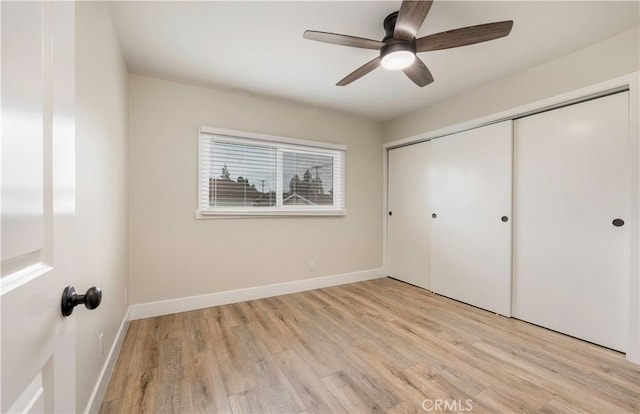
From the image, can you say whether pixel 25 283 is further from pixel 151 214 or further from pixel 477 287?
pixel 477 287

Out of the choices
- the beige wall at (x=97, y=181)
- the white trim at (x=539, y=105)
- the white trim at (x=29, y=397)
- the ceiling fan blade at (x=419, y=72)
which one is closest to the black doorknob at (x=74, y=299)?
the white trim at (x=29, y=397)

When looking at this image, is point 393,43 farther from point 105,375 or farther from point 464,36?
point 105,375

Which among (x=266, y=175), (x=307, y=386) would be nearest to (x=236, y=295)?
(x=266, y=175)

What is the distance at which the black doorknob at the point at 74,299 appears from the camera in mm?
583

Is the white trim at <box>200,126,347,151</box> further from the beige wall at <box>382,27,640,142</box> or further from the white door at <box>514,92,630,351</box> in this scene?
the white door at <box>514,92,630,351</box>

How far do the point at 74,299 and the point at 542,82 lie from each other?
3.32m

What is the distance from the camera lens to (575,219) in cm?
217

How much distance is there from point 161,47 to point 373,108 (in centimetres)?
236

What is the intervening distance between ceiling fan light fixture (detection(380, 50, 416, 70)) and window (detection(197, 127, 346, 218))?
1637mm

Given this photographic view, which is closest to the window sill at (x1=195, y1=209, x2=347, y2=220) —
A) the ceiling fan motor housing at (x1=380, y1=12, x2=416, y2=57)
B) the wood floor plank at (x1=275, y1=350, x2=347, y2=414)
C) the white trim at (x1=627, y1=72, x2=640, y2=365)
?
the wood floor plank at (x1=275, y1=350, x2=347, y2=414)

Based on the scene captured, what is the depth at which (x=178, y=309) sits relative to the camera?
2.65 meters

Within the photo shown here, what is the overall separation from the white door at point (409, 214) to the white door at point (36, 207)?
3423 millimetres

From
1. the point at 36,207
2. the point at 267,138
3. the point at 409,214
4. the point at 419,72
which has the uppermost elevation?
the point at 419,72

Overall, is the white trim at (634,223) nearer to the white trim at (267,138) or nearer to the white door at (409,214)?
the white door at (409,214)
